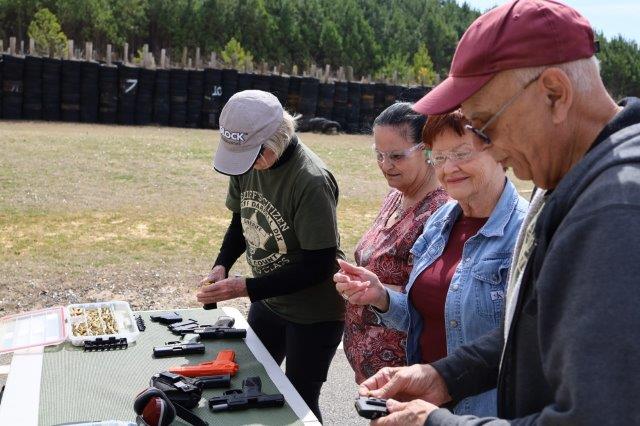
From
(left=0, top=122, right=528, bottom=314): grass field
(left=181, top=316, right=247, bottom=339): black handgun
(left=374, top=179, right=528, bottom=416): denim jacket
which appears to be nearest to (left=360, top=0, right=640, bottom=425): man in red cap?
(left=374, top=179, right=528, bottom=416): denim jacket

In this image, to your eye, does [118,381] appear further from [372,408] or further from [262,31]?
[262,31]

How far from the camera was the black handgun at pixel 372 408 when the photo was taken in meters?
1.72

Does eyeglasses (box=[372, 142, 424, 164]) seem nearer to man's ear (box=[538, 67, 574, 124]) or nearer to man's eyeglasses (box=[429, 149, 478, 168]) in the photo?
man's eyeglasses (box=[429, 149, 478, 168])

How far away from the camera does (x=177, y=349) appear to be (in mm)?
2729

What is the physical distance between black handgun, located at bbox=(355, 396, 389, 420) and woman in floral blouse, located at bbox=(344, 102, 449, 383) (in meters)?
0.97

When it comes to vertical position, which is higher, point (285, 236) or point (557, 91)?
point (557, 91)

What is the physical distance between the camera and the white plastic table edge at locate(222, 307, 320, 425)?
2.31m

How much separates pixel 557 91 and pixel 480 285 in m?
1.03

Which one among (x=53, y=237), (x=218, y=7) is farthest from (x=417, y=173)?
(x=218, y=7)

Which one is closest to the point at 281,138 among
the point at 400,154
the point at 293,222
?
the point at 293,222

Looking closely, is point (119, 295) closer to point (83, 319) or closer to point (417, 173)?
point (83, 319)

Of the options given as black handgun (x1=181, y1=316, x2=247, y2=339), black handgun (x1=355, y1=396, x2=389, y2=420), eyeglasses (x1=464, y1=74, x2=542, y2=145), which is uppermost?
eyeglasses (x1=464, y1=74, x2=542, y2=145)

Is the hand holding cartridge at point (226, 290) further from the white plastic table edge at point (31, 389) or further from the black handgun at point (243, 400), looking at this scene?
the black handgun at point (243, 400)

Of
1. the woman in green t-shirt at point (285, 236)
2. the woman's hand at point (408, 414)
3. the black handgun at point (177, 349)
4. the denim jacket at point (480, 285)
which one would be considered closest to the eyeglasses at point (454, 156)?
the denim jacket at point (480, 285)
